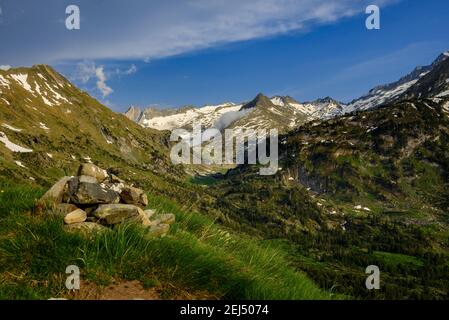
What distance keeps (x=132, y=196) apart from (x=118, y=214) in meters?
2.19

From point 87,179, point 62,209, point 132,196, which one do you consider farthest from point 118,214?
point 132,196

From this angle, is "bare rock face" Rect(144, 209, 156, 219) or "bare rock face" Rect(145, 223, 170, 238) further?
"bare rock face" Rect(144, 209, 156, 219)

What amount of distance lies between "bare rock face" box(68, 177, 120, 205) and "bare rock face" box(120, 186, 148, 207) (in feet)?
3.00

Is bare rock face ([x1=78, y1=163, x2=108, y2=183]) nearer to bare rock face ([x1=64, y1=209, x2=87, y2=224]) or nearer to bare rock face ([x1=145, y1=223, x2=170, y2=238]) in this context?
bare rock face ([x1=64, y1=209, x2=87, y2=224])

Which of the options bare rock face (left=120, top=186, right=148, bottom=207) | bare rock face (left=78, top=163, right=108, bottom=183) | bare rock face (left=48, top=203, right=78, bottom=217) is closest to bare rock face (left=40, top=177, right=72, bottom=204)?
bare rock face (left=48, top=203, right=78, bottom=217)

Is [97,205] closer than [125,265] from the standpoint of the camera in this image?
No

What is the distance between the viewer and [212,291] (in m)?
10.4

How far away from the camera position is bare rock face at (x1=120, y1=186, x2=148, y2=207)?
14938mm

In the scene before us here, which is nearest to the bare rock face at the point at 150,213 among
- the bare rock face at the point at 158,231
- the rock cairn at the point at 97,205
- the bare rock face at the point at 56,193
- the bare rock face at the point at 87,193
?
the rock cairn at the point at 97,205

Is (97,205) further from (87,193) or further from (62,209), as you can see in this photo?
(62,209)

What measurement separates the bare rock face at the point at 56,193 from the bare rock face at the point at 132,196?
5.96 feet

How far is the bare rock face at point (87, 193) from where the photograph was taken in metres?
13.5

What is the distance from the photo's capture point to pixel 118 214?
12.8 metres
